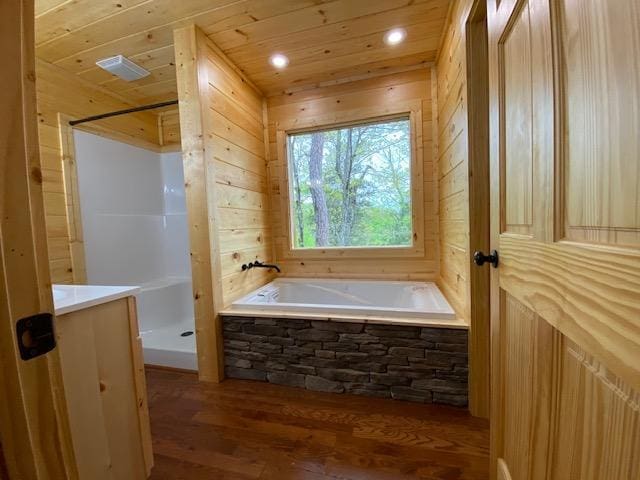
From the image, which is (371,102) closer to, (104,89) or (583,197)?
(583,197)

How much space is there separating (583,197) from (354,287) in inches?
80.7

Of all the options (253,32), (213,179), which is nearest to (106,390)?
(213,179)

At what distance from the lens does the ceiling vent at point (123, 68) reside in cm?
200

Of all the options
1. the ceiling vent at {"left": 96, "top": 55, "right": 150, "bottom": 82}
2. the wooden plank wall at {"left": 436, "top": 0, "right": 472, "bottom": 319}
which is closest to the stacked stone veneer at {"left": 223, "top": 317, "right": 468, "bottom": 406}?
the wooden plank wall at {"left": 436, "top": 0, "right": 472, "bottom": 319}

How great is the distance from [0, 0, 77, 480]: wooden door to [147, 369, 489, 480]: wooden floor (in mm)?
1026

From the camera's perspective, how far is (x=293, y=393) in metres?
1.73

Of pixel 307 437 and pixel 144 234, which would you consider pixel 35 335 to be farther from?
pixel 144 234

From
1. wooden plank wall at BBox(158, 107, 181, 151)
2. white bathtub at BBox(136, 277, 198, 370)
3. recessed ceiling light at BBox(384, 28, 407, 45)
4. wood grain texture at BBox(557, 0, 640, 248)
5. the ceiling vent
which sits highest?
recessed ceiling light at BBox(384, 28, 407, 45)

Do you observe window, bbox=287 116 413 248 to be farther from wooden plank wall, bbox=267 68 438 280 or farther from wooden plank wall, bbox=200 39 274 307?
wooden plank wall, bbox=200 39 274 307

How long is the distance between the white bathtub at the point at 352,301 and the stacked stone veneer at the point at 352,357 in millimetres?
61

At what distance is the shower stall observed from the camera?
7.68 ft

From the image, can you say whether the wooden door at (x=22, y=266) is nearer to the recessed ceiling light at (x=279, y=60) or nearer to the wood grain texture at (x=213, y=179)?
the wood grain texture at (x=213, y=179)

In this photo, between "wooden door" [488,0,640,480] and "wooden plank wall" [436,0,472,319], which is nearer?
"wooden door" [488,0,640,480]

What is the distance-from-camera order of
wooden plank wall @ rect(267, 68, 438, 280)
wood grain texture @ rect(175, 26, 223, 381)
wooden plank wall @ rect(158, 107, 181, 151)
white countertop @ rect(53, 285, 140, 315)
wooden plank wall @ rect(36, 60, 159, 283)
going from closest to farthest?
white countertop @ rect(53, 285, 140, 315)
wood grain texture @ rect(175, 26, 223, 381)
wooden plank wall @ rect(36, 60, 159, 283)
wooden plank wall @ rect(267, 68, 438, 280)
wooden plank wall @ rect(158, 107, 181, 151)
